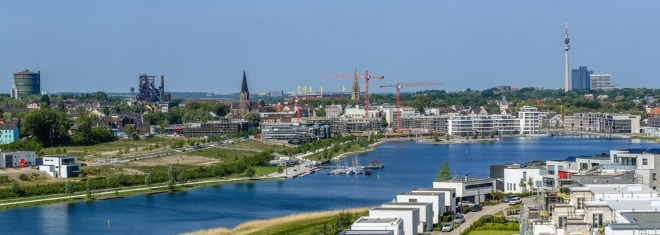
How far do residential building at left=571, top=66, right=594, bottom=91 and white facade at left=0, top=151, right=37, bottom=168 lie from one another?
142 ft

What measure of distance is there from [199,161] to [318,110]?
1774 cm

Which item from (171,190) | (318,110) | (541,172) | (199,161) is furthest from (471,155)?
(318,110)

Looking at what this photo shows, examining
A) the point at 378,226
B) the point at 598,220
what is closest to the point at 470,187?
the point at 378,226

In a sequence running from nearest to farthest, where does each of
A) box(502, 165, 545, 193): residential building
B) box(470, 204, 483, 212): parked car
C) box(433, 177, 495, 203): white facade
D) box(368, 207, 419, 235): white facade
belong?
box(368, 207, 419, 235): white facade
box(470, 204, 483, 212): parked car
box(433, 177, 495, 203): white facade
box(502, 165, 545, 193): residential building

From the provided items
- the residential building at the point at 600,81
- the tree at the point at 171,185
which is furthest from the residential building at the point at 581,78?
the tree at the point at 171,185

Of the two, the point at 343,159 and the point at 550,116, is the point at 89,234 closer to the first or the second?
the point at 343,159

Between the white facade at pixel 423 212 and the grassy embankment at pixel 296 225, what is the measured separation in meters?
0.50

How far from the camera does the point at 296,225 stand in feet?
33.5

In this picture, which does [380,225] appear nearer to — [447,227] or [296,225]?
[447,227]

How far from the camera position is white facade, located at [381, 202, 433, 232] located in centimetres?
895

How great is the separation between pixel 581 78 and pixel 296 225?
48.3m

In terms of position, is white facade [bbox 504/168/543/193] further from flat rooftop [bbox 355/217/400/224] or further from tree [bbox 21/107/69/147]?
tree [bbox 21/107/69/147]

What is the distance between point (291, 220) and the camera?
421 inches

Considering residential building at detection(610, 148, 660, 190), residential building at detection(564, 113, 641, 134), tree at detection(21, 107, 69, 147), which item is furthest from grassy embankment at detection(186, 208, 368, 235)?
residential building at detection(564, 113, 641, 134)
